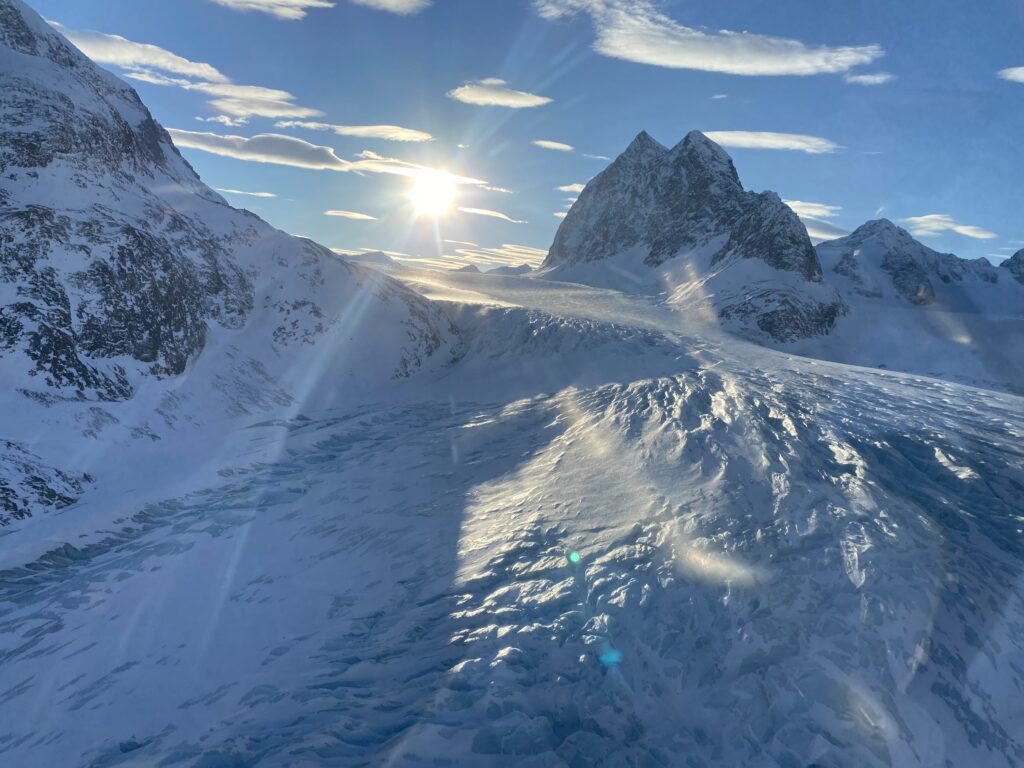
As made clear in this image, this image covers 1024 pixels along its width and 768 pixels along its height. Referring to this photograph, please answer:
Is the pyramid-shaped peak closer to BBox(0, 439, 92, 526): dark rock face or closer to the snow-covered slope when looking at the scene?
the snow-covered slope

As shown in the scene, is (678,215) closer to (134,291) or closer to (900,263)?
(900,263)

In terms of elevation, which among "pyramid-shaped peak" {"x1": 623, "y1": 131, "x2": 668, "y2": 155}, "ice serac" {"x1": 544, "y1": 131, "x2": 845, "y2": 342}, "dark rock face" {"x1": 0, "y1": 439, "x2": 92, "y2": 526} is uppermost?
"pyramid-shaped peak" {"x1": 623, "y1": 131, "x2": 668, "y2": 155}

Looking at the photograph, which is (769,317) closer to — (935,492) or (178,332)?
(935,492)

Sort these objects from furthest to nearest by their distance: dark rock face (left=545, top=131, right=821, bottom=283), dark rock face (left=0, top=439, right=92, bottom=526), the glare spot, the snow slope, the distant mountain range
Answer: dark rock face (left=545, top=131, right=821, bottom=283), the distant mountain range, dark rock face (left=0, top=439, right=92, bottom=526), the glare spot, the snow slope

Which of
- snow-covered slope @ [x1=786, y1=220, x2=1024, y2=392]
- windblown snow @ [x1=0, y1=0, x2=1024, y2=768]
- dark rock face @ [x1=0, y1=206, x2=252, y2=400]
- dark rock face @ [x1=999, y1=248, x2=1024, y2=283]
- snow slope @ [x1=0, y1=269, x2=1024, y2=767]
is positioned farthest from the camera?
dark rock face @ [x1=999, y1=248, x2=1024, y2=283]

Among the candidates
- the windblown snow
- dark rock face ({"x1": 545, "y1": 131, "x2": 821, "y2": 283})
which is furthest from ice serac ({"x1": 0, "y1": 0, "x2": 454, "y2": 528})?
dark rock face ({"x1": 545, "y1": 131, "x2": 821, "y2": 283})

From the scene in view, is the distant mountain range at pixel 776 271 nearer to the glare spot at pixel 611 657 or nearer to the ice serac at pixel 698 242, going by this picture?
the ice serac at pixel 698 242

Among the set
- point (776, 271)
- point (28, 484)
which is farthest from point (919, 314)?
point (28, 484)
